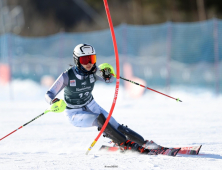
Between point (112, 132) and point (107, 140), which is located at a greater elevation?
point (112, 132)

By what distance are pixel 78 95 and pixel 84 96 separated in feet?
0.33

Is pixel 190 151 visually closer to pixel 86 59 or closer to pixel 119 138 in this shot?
pixel 119 138

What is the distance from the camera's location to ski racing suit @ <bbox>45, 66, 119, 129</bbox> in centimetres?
454

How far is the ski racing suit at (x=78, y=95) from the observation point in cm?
454

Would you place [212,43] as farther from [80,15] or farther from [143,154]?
[80,15]

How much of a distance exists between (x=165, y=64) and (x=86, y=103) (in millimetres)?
6594

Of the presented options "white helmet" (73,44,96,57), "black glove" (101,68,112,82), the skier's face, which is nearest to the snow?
"black glove" (101,68,112,82)

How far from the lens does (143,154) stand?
4230 mm

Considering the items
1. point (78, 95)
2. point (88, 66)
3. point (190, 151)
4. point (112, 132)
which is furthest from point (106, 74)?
point (190, 151)

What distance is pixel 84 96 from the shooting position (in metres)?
4.80

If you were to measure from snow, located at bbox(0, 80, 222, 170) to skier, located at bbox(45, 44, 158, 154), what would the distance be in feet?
1.11

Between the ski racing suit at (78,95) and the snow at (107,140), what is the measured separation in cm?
46

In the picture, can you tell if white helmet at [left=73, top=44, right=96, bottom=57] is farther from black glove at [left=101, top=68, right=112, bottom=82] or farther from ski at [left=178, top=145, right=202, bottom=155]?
ski at [left=178, top=145, right=202, bottom=155]

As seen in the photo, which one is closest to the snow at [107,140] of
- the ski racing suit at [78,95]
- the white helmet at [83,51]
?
the ski racing suit at [78,95]
